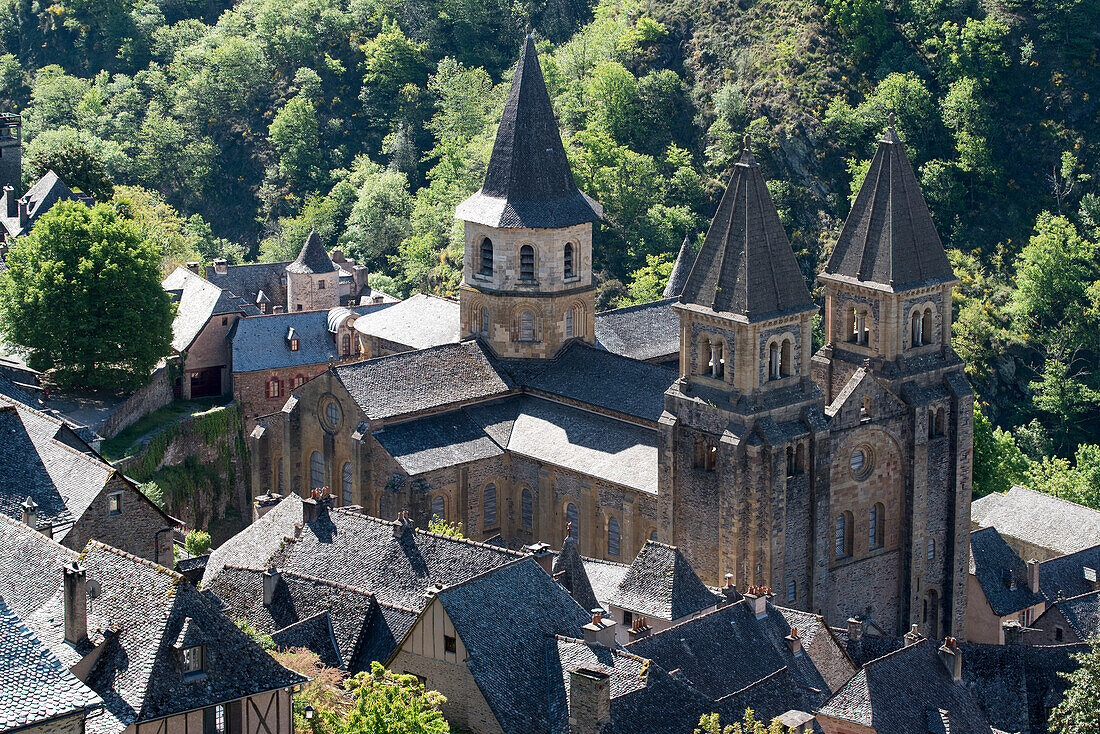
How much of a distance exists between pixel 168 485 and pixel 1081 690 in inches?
1682

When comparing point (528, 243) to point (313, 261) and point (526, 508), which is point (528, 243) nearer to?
point (526, 508)

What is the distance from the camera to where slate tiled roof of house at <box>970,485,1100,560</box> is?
268 feet

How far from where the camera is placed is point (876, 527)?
2689 inches

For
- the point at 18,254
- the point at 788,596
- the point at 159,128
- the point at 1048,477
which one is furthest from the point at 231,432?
the point at 159,128

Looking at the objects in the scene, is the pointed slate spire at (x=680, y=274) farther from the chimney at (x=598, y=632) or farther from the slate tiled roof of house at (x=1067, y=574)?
the chimney at (x=598, y=632)

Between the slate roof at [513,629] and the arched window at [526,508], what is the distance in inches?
642

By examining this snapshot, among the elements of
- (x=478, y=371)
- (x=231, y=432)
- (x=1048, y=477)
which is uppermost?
(x=478, y=371)

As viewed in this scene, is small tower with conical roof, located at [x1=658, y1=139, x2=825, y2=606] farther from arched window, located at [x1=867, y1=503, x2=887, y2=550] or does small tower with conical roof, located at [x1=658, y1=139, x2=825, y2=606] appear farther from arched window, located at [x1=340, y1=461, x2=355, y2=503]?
arched window, located at [x1=340, y1=461, x2=355, y2=503]

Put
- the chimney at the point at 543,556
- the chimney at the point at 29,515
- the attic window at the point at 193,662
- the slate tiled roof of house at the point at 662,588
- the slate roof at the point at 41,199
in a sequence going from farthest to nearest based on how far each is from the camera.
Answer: the slate roof at the point at 41,199 → the chimney at the point at 543,556 → the slate tiled roof of house at the point at 662,588 → the chimney at the point at 29,515 → the attic window at the point at 193,662

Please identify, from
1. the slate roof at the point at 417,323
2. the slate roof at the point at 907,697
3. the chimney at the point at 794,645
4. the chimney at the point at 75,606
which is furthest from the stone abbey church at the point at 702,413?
→ the chimney at the point at 75,606

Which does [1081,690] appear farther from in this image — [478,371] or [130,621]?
[478,371]

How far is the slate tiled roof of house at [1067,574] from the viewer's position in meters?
76.2

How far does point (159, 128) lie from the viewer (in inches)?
5753

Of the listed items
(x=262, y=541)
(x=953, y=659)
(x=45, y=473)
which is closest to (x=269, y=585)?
(x=262, y=541)
